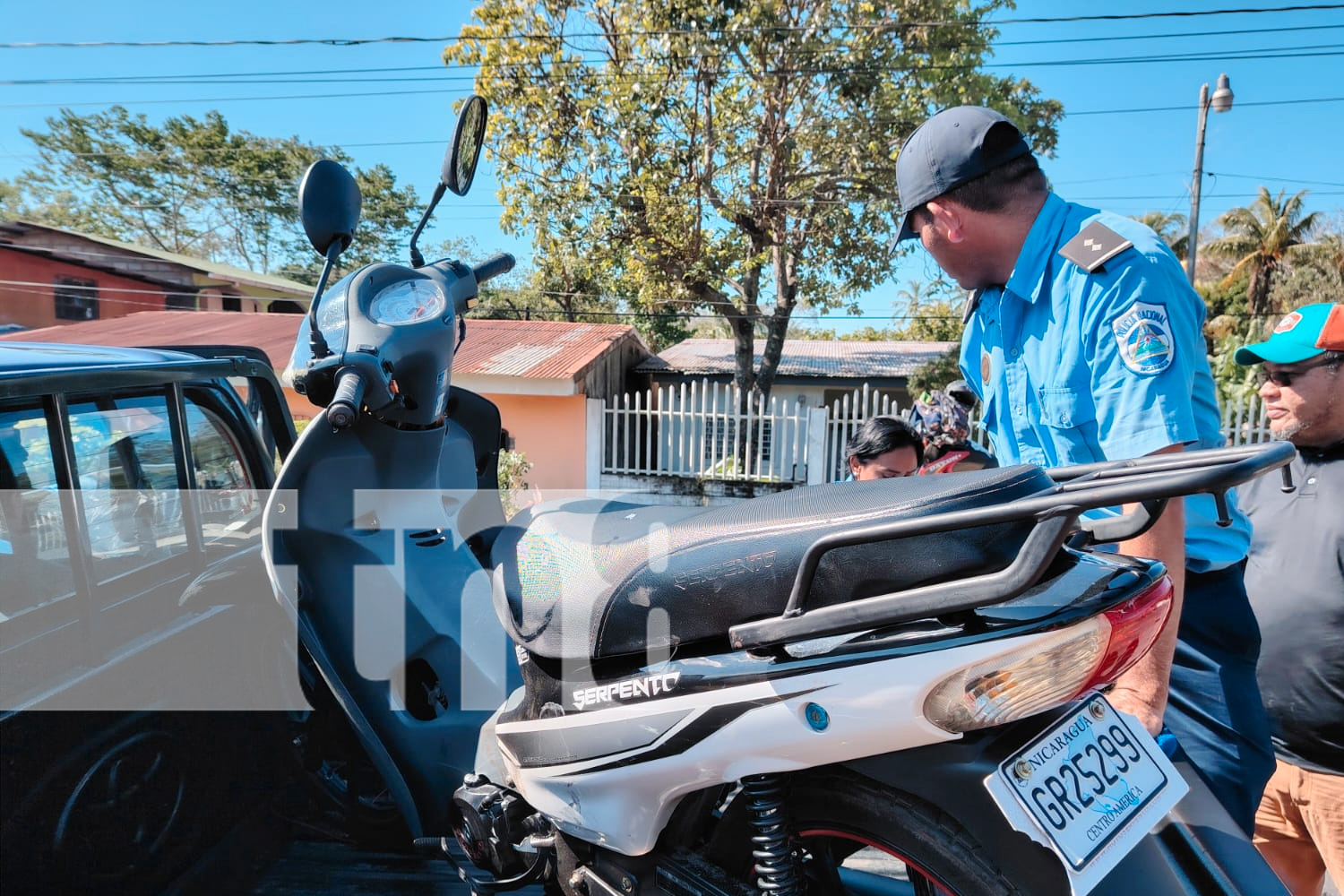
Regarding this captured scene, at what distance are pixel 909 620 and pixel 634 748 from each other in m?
0.47

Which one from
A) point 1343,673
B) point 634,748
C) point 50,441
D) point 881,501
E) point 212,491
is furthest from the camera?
point 212,491

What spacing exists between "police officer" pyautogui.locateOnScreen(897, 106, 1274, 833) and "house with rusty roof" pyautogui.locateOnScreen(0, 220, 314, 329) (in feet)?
68.8

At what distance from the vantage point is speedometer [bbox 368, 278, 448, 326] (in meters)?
1.98

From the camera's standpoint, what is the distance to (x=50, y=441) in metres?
1.74

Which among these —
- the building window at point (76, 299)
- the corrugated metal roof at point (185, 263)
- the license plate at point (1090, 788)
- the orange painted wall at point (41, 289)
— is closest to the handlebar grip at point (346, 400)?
the license plate at point (1090, 788)

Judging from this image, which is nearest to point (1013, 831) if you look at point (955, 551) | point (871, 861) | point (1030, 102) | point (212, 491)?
point (955, 551)

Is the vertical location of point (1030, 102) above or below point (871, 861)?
above

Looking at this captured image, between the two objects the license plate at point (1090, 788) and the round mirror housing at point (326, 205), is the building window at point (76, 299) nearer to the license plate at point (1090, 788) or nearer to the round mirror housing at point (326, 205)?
the round mirror housing at point (326, 205)

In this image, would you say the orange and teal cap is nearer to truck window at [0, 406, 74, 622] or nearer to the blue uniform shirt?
the blue uniform shirt

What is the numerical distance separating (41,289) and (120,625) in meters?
25.9

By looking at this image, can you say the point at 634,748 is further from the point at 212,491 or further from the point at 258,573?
the point at 212,491

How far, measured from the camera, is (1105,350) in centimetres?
136

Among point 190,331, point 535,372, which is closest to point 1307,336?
point 535,372

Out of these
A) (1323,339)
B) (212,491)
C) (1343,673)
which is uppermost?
(1323,339)
